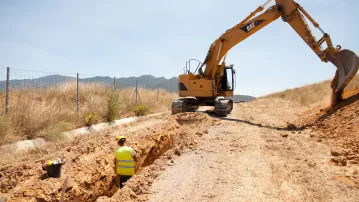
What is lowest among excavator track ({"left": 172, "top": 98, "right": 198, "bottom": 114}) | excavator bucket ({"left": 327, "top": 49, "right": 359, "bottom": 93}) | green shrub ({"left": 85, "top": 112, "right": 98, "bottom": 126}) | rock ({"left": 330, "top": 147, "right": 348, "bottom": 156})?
rock ({"left": 330, "top": 147, "right": 348, "bottom": 156})

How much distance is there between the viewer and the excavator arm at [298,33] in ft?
37.1

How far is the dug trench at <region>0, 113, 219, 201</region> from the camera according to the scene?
485 cm

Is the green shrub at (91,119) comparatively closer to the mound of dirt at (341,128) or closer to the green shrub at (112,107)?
the green shrub at (112,107)

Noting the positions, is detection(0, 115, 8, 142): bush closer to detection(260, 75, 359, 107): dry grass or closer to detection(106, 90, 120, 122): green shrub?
detection(106, 90, 120, 122): green shrub

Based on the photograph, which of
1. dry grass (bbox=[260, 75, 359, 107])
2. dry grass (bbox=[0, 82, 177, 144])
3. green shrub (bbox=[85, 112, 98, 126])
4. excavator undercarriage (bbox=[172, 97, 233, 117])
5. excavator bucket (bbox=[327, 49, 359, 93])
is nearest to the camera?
dry grass (bbox=[0, 82, 177, 144])

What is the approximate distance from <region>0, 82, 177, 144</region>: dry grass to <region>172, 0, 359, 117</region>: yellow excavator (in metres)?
3.58

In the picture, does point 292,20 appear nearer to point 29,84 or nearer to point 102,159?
point 102,159

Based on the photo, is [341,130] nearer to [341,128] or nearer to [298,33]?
[341,128]

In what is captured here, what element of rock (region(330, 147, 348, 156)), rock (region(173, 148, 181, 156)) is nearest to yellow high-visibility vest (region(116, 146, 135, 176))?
rock (region(173, 148, 181, 156))

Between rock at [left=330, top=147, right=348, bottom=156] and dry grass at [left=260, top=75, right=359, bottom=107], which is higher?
dry grass at [left=260, top=75, right=359, bottom=107]

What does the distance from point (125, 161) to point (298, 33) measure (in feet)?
29.8

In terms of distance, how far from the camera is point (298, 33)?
475 inches

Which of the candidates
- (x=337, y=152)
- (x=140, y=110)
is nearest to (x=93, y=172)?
(x=337, y=152)

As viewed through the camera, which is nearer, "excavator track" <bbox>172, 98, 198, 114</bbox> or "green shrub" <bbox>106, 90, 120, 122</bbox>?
"green shrub" <bbox>106, 90, 120, 122</bbox>
